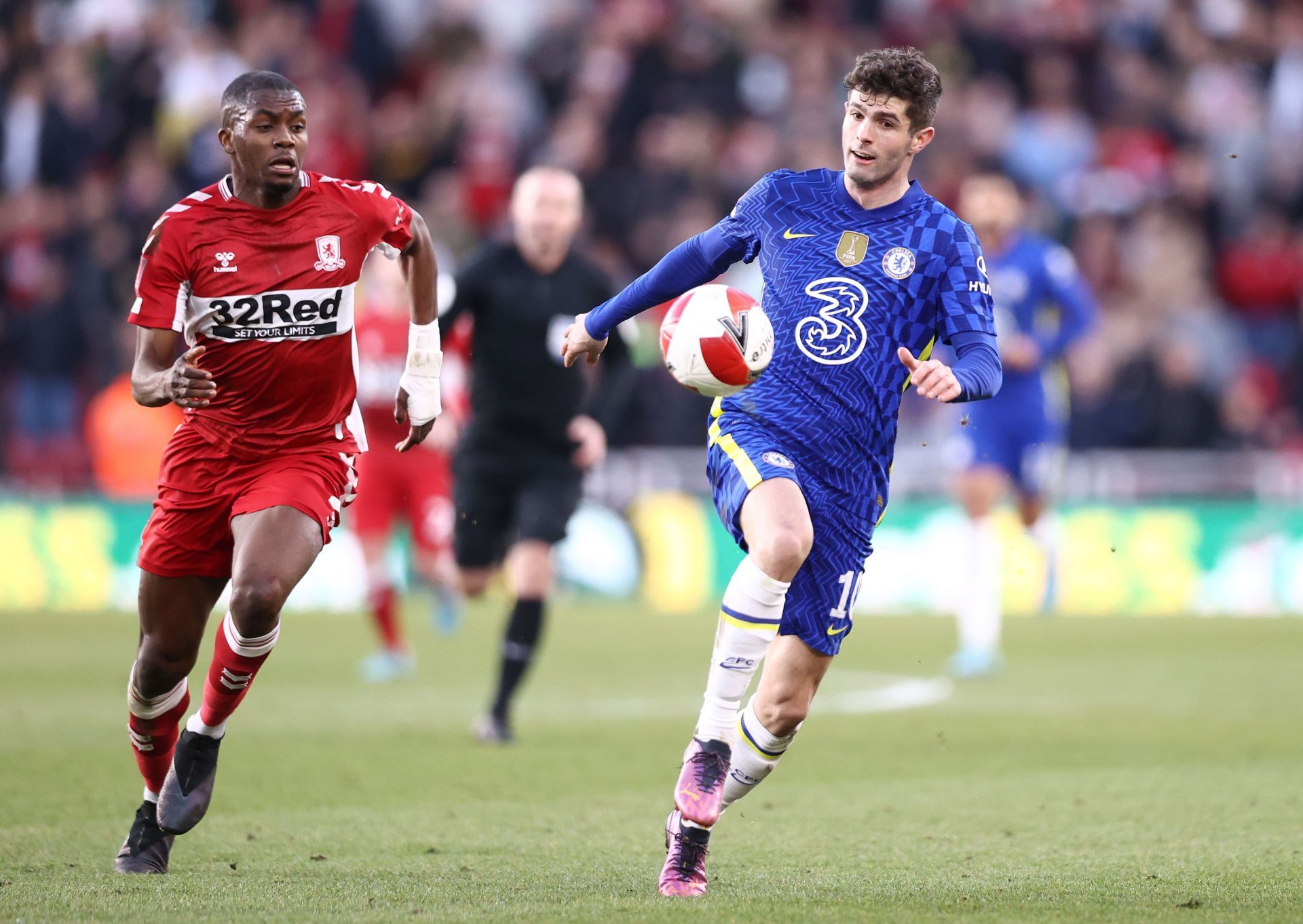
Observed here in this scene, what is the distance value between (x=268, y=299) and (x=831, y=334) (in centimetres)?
181

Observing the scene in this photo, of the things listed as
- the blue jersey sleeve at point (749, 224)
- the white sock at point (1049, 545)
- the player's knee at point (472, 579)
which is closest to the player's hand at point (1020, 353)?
the white sock at point (1049, 545)

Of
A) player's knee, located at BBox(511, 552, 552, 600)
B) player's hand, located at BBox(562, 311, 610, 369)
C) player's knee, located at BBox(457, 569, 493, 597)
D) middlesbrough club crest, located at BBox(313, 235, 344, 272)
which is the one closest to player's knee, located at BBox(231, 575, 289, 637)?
middlesbrough club crest, located at BBox(313, 235, 344, 272)

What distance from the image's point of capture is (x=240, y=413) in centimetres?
594

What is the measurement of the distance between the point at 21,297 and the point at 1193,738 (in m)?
14.1

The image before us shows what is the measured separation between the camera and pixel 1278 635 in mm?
15227

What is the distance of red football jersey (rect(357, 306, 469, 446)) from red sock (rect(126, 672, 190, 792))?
661cm

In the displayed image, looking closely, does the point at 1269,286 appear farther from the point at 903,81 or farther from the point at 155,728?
the point at 155,728

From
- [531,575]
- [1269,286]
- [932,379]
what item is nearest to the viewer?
[932,379]

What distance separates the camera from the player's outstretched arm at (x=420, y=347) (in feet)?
20.2

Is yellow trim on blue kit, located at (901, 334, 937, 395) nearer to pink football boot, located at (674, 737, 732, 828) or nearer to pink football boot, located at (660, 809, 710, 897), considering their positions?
pink football boot, located at (674, 737, 732, 828)

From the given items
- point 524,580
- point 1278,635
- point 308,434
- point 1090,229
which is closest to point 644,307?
point 308,434

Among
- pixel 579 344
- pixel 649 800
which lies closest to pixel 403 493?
pixel 649 800

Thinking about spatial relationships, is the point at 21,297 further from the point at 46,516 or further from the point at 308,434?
the point at 308,434

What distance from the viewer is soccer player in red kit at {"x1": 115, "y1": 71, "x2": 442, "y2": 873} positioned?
18.8ft
